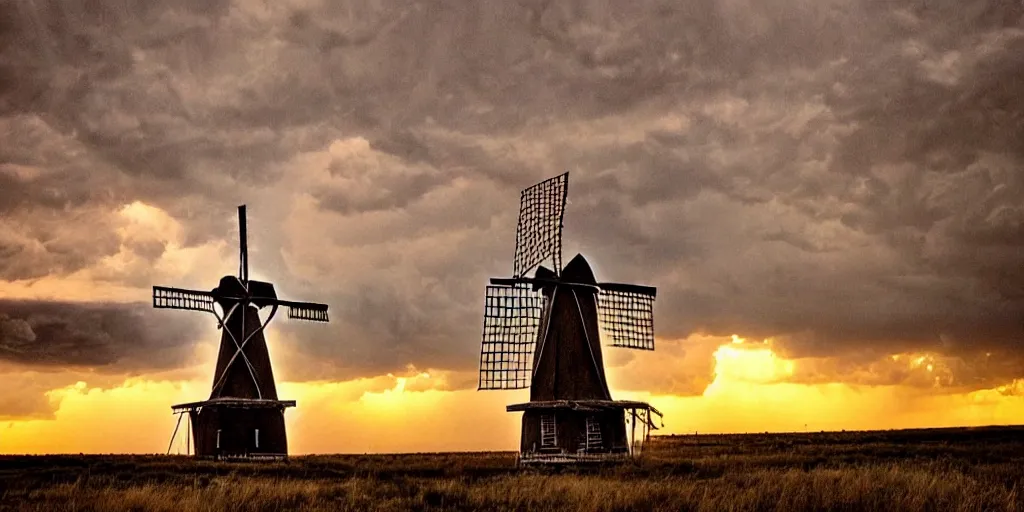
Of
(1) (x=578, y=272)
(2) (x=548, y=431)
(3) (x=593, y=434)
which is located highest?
(1) (x=578, y=272)

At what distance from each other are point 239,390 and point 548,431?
738 inches

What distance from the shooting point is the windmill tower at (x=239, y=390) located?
4806cm

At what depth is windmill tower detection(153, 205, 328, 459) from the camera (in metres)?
48.1

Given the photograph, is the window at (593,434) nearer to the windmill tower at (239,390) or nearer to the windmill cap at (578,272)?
the windmill cap at (578,272)

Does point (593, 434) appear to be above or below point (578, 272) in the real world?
below

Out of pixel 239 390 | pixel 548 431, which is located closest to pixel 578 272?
pixel 548 431

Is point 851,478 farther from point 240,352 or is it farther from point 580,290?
point 240,352

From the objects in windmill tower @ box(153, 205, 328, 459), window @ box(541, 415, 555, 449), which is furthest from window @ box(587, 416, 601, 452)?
windmill tower @ box(153, 205, 328, 459)

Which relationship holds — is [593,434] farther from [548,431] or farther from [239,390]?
[239,390]

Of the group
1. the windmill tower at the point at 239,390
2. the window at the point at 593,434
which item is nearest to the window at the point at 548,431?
the window at the point at 593,434

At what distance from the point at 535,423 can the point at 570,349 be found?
3627 mm

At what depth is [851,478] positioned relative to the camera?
21938 mm

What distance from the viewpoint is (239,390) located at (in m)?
48.5

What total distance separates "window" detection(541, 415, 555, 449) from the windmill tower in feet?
57.5
